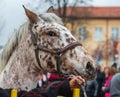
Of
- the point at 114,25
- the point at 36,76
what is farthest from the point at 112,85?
the point at 114,25

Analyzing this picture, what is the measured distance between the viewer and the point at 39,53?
459 cm

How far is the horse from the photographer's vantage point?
4430 mm

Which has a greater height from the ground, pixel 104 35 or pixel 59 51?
pixel 59 51

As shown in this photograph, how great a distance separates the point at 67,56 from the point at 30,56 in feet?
1.19

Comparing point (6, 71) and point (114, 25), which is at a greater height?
point (6, 71)

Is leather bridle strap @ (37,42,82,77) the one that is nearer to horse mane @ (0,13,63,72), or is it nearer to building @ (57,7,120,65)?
horse mane @ (0,13,63,72)

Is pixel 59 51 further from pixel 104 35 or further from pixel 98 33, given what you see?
pixel 98 33

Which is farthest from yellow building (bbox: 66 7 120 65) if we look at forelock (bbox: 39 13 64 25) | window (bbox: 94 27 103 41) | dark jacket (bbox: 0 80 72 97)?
dark jacket (bbox: 0 80 72 97)

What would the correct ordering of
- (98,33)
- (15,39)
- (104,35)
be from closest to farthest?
(15,39) → (104,35) → (98,33)

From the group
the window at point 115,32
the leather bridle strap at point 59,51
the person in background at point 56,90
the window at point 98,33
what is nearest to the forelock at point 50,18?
the leather bridle strap at point 59,51

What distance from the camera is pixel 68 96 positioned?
4.17 meters

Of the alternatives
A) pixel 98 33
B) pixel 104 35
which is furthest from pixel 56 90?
pixel 98 33

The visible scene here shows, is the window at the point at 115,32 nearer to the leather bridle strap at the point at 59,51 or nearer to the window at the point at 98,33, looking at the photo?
the window at the point at 98,33

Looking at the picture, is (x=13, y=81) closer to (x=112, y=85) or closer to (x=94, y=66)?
(x=94, y=66)
